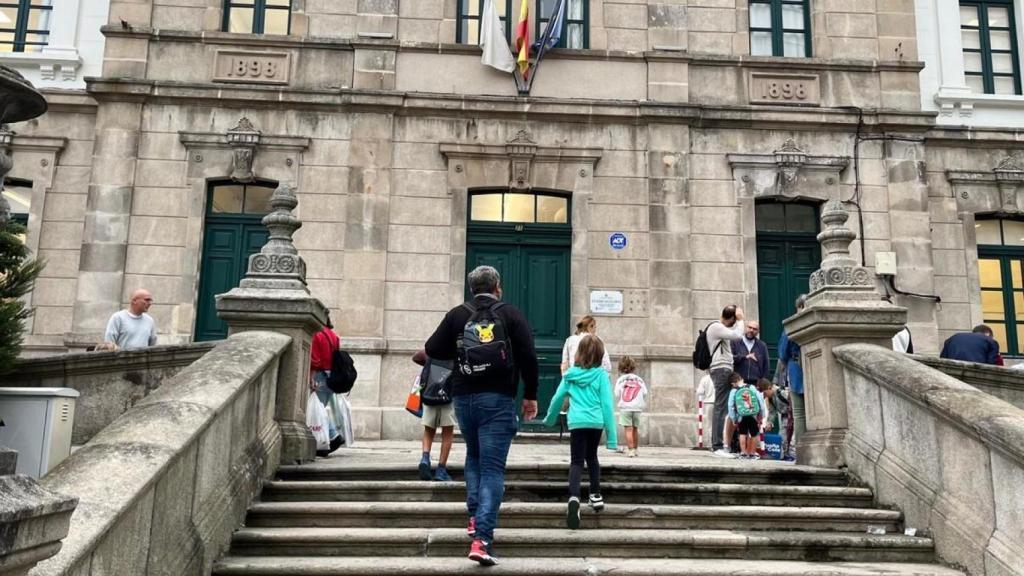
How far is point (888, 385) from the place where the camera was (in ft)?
24.7

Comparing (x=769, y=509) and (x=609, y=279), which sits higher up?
(x=609, y=279)

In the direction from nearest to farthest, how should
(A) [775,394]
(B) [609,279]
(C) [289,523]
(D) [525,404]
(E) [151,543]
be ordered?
(E) [151,543] → (D) [525,404] → (C) [289,523] → (A) [775,394] → (B) [609,279]

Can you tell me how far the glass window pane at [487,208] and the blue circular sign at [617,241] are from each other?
1889 mm

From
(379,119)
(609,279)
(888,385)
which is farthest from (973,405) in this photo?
(379,119)

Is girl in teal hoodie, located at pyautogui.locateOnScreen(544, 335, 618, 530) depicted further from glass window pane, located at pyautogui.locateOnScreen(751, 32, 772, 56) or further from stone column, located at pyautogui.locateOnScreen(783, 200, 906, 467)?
glass window pane, located at pyautogui.locateOnScreen(751, 32, 772, 56)

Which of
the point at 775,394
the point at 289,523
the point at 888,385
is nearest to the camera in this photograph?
the point at 289,523

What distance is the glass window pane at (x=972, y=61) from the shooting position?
16219 mm

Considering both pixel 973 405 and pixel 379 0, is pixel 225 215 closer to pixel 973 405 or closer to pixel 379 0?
pixel 379 0

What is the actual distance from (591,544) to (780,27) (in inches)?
485

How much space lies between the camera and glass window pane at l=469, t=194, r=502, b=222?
48.8ft

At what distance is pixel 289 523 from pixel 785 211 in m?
11.2

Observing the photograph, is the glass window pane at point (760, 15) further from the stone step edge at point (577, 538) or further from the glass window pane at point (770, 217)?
the stone step edge at point (577, 538)

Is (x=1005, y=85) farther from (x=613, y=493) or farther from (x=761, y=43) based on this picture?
(x=613, y=493)

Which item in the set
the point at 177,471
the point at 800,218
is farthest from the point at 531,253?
→ the point at 177,471
